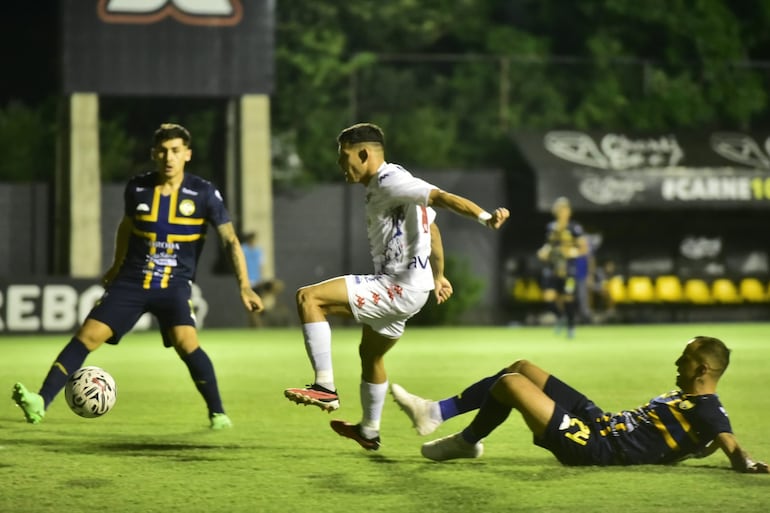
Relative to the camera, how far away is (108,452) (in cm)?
941

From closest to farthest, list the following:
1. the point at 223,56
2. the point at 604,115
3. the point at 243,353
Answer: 1. the point at 243,353
2. the point at 223,56
3. the point at 604,115

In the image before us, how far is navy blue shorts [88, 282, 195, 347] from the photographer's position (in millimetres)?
9984

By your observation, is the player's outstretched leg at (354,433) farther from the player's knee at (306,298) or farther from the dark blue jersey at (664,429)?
the dark blue jersey at (664,429)

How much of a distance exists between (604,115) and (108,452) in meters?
23.4

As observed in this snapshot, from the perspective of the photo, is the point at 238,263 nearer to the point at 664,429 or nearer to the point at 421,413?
the point at 421,413

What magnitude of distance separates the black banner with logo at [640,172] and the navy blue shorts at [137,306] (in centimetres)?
1828

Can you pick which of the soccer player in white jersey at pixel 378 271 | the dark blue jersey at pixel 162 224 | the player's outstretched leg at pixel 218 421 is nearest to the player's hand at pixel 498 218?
the soccer player in white jersey at pixel 378 271

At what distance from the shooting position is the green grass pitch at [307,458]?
7.59 m

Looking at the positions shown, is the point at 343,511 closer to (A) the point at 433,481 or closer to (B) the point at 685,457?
(A) the point at 433,481

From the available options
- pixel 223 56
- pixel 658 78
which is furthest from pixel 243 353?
pixel 658 78

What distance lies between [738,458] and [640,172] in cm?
2063

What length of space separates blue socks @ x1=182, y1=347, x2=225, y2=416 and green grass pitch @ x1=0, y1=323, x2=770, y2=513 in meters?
0.22

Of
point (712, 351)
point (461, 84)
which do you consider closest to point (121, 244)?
point (712, 351)

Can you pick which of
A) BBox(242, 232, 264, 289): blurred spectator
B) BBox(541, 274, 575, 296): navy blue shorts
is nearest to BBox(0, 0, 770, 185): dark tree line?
BBox(242, 232, 264, 289): blurred spectator
